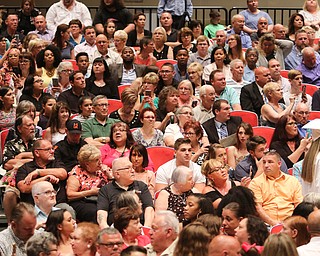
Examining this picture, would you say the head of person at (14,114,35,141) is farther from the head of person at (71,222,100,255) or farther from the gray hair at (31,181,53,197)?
the head of person at (71,222,100,255)

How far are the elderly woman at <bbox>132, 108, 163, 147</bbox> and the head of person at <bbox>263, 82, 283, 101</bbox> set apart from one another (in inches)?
60.9

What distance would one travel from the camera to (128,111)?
34.5 feet

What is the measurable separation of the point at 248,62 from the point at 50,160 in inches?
155

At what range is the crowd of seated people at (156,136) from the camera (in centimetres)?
716

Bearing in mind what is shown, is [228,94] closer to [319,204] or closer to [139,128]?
[139,128]

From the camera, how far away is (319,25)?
14.4 meters

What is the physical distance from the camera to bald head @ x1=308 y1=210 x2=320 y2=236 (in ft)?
21.8

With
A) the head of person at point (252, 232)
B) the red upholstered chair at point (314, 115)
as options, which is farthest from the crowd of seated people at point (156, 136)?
the red upholstered chair at point (314, 115)

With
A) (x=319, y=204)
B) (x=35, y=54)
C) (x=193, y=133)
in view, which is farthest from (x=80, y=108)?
(x=319, y=204)

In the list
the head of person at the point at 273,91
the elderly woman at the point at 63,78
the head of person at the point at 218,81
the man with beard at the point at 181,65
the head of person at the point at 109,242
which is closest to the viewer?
the head of person at the point at 109,242

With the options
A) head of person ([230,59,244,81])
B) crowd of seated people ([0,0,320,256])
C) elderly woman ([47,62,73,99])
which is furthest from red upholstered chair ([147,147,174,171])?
head of person ([230,59,244,81])

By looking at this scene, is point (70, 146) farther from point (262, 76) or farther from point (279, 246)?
point (279, 246)

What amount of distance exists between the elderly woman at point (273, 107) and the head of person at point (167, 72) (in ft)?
3.84

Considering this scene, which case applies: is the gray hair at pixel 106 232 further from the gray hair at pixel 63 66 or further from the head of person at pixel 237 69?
the head of person at pixel 237 69
